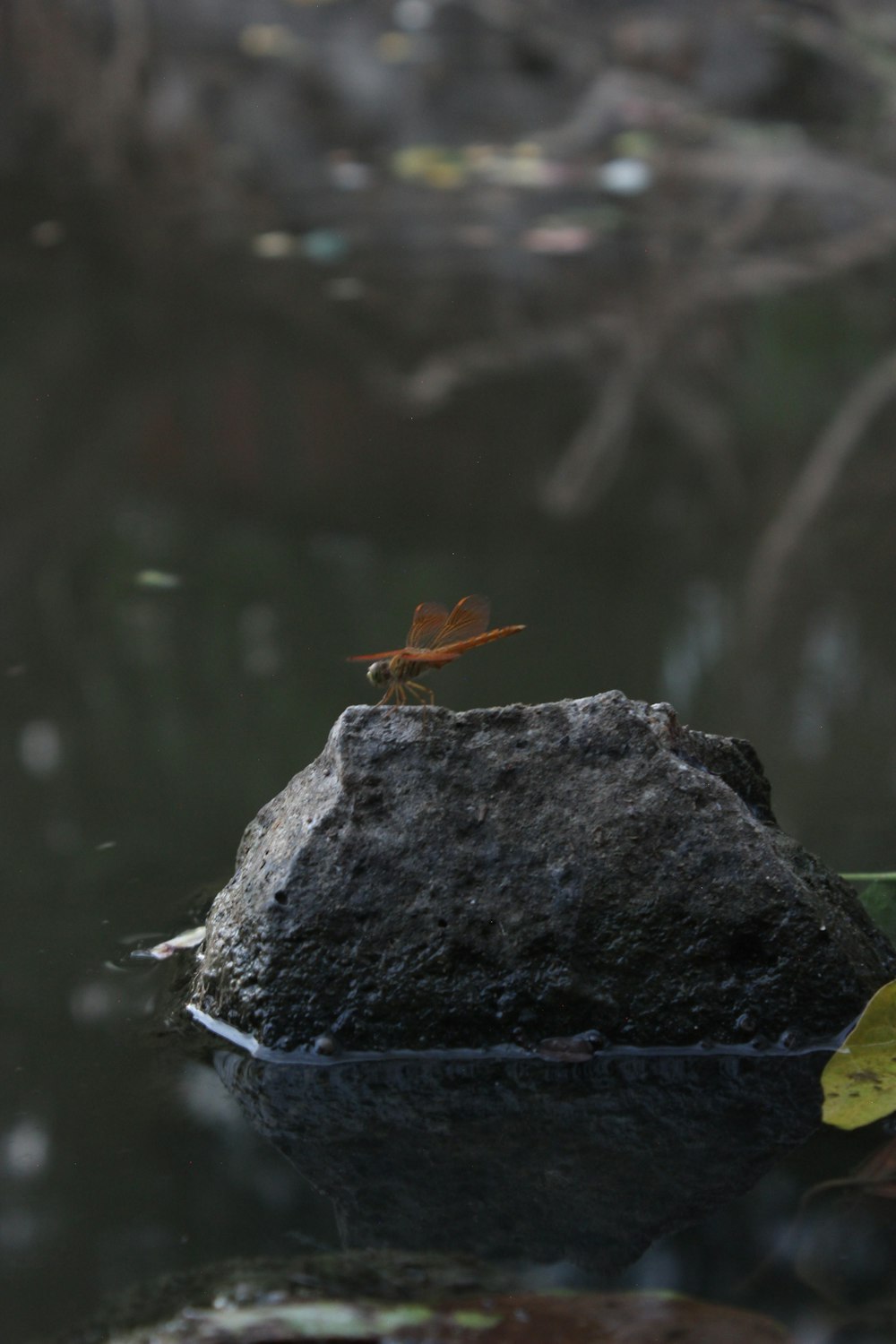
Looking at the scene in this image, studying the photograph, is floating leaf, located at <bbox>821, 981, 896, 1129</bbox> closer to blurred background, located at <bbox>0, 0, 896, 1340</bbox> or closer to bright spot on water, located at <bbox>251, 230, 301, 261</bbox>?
blurred background, located at <bbox>0, 0, 896, 1340</bbox>

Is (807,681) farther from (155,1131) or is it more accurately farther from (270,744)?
(155,1131)

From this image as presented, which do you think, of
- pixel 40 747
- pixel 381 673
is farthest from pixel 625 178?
pixel 381 673

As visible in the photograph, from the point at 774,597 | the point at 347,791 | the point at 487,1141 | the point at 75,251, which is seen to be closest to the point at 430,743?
the point at 347,791

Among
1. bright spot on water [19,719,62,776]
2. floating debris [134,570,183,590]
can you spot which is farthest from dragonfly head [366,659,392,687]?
floating debris [134,570,183,590]

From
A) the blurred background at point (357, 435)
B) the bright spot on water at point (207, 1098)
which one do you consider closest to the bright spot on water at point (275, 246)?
the blurred background at point (357, 435)

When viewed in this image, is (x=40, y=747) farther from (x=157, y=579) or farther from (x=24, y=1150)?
(x=24, y=1150)

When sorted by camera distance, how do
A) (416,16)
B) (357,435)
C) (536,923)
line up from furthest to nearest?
(416,16)
(357,435)
(536,923)
